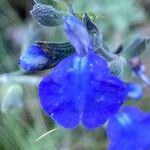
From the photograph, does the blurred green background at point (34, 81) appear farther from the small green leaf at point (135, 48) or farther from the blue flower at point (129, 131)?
the blue flower at point (129, 131)

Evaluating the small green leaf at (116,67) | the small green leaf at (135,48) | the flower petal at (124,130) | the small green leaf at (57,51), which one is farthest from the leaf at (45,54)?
the small green leaf at (135,48)

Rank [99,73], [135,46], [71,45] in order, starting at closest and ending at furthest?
[99,73] < [71,45] < [135,46]

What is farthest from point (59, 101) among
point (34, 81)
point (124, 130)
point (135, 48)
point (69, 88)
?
point (34, 81)

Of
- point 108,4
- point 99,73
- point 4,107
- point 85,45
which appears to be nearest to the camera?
point 99,73

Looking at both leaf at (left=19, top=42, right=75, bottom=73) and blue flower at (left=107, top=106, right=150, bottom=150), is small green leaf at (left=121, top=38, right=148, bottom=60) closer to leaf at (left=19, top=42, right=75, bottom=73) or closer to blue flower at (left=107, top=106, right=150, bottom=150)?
leaf at (left=19, top=42, right=75, bottom=73)

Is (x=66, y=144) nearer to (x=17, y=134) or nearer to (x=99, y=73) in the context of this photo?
(x=17, y=134)

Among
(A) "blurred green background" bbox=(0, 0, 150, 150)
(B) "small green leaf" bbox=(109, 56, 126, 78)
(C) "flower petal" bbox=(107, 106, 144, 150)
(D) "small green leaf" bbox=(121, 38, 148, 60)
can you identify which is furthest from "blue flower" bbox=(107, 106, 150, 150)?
(A) "blurred green background" bbox=(0, 0, 150, 150)

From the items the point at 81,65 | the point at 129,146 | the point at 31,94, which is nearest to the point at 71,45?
the point at 81,65

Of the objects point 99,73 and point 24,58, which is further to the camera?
point 24,58
